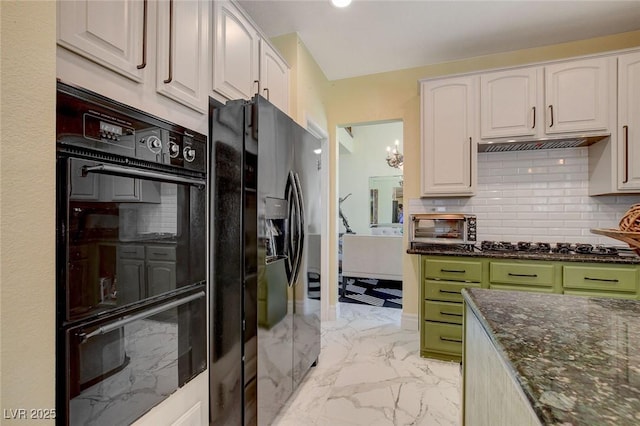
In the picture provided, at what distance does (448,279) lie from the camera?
2.43 meters

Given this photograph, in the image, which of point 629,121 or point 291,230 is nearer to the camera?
point 291,230

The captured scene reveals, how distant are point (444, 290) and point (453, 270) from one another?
0.18 meters

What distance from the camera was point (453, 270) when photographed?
2416 mm

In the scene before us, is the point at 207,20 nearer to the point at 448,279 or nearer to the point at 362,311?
the point at 448,279

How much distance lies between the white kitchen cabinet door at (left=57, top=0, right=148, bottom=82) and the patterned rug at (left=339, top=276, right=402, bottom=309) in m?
3.62

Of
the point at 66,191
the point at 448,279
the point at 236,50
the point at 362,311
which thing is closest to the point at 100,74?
the point at 66,191

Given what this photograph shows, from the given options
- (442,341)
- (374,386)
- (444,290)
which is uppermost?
(444,290)

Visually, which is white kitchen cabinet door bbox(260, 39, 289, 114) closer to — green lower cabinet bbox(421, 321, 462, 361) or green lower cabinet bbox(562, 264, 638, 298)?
green lower cabinet bbox(421, 321, 462, 361)

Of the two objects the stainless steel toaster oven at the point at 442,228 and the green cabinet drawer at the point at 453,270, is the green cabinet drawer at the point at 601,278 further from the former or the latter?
the stainless steel toaster oven at the point at 442,228

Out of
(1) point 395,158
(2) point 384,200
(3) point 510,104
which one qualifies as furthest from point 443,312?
(2) point 384,200

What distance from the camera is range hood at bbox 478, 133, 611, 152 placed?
2.44 meters

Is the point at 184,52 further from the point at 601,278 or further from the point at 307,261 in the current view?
the point at 601,278

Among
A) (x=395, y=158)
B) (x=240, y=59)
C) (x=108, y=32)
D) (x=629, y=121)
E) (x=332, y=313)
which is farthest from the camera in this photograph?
(x=395, y=158)

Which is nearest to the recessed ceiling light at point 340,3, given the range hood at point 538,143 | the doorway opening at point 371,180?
the range hood at point 538,143
